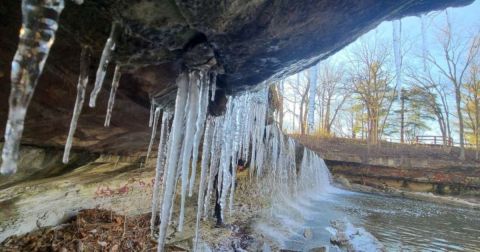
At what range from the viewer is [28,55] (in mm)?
1011

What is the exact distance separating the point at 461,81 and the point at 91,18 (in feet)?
84.1

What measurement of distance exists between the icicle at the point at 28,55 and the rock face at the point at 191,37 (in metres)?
0.31

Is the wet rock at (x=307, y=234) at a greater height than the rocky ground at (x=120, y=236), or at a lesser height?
lesser

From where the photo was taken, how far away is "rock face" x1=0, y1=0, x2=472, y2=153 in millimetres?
1391

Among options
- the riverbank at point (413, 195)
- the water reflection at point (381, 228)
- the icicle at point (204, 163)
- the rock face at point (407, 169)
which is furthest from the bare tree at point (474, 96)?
the icicle at point (204, 163)

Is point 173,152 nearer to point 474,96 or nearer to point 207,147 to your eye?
point 207,147

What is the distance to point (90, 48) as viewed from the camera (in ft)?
5.53

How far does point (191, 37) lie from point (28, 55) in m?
0.77

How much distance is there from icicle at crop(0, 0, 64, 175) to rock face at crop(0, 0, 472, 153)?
31 cm

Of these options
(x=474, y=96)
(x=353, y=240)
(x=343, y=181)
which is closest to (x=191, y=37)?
(x=353, y=240)

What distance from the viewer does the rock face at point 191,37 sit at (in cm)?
139

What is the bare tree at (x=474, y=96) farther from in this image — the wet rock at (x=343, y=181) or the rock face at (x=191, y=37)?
the rock face at (x=191, y=37)

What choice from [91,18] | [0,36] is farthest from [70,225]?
[91,18]

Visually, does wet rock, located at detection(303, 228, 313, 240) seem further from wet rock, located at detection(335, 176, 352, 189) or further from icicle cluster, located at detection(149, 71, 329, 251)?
wet rock, located at detection(335, 176, 352, 189)
